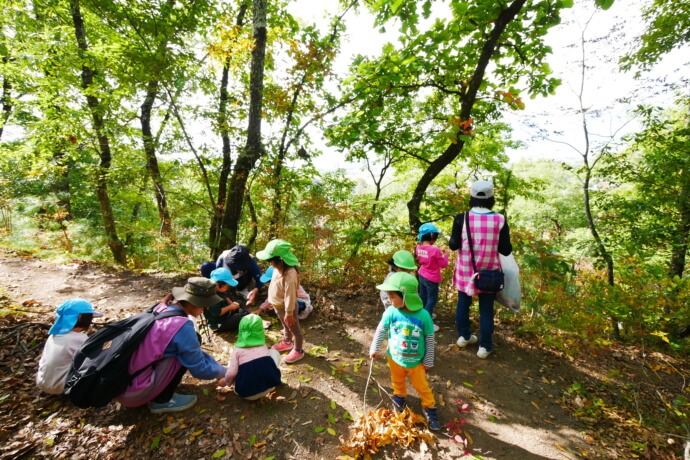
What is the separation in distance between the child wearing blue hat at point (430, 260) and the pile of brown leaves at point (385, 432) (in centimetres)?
186

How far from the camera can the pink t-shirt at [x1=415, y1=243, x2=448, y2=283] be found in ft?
14.3

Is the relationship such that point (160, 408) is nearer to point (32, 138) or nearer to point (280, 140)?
point (280, 140)

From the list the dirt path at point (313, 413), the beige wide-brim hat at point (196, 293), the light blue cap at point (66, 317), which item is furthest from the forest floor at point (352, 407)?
the beige wide-brim hat at point (196, 293)

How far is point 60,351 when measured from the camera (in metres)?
3.01

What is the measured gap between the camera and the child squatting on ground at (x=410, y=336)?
2.80m

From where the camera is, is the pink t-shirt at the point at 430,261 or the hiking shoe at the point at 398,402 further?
the pink t-shirt at the point at 430,261

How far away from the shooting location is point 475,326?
201 inches

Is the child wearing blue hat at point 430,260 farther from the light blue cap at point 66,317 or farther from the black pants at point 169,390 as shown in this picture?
the light blue cap at point 66,317

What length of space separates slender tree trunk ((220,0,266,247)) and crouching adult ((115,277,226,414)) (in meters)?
4.05

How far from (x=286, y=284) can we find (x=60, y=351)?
2512 mm

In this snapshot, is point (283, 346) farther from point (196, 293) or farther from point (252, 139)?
point (252, 139)

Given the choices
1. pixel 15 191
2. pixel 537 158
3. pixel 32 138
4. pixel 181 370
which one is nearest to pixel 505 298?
pixel 181 370

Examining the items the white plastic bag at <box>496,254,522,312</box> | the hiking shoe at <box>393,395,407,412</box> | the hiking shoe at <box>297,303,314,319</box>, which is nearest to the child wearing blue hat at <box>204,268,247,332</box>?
the hiking shoe at <box>297,303,314,319</box>

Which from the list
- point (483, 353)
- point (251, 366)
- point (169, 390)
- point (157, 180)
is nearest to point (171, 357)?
point (169, 390)
